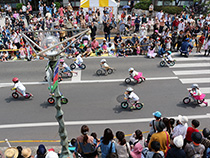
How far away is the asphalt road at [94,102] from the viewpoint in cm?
909

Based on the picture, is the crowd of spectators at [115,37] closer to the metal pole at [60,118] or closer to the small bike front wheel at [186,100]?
the small bike front wheel at [186,100]

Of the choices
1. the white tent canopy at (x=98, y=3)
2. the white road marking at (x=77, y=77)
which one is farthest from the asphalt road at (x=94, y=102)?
the white tent canopy at (x=98, y=3)

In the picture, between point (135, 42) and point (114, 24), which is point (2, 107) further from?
point (114, 24)

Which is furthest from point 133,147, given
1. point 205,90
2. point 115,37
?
point 115,37

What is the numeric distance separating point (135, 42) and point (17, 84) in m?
9.91

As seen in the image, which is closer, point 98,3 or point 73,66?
point 73,66

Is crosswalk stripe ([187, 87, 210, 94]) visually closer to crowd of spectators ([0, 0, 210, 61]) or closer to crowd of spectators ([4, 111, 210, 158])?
crowd of spectators ([0, 0, 210, 61])

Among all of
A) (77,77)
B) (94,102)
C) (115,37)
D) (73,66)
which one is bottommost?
(94,102)

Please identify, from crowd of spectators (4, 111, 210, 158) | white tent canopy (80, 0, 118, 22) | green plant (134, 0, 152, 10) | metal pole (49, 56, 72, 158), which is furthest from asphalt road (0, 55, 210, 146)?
green plant (134, 0, 152, 10)

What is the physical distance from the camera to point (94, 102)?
10.9 meters

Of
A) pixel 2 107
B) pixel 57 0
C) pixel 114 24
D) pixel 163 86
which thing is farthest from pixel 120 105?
pixel 57 0

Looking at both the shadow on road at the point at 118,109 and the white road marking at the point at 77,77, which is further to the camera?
the white road marking at the point at 77,77

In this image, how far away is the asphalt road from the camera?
9094mm

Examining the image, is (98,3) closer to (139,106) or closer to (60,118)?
(139,106)
